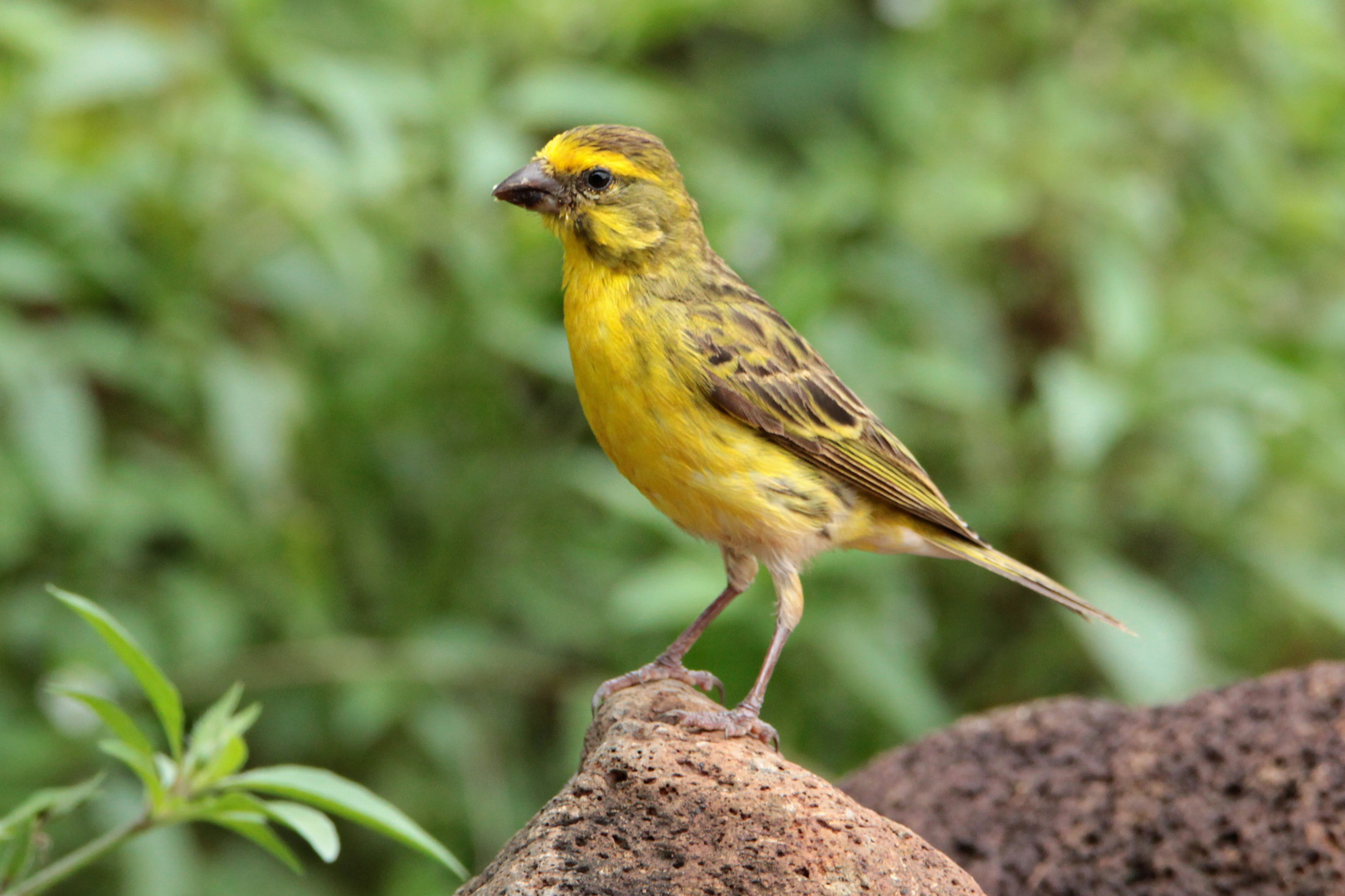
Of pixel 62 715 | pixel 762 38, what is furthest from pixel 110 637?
pixel 762 38

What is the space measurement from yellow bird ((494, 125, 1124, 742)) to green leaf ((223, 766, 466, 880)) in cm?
112

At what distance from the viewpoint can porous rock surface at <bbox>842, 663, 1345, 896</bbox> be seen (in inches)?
140

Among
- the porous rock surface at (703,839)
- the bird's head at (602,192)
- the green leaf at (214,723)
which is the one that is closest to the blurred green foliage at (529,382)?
the bird's head at (602,192)

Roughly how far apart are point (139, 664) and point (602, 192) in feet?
6.46

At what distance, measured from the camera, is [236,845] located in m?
6.07

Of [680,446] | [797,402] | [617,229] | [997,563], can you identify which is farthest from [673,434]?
[997,563]

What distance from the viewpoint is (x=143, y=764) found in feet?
9.65

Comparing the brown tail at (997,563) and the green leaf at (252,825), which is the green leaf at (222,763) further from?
the brown tail at (997,563)

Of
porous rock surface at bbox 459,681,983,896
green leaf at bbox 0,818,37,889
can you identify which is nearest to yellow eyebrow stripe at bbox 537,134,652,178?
porous rock surface at bbox 459,681,983,896

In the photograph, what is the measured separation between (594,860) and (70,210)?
4.09m

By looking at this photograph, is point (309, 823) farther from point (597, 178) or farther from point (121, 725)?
point (597, 178)

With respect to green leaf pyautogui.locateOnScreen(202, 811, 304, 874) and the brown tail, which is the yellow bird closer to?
the brown tail

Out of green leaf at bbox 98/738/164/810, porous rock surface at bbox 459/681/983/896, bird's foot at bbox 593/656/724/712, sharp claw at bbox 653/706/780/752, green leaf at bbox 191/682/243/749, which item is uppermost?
bird's foot at bbox 593/656/724/712

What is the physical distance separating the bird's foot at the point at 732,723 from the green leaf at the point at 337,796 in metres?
0.74
